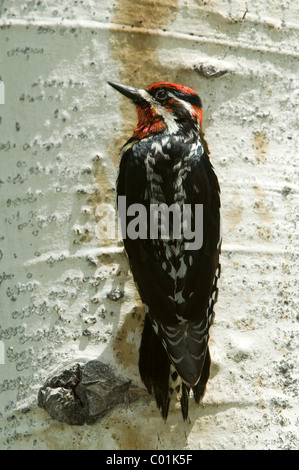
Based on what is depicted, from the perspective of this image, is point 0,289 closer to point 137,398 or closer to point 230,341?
point 137,398

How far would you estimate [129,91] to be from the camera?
2.72 metres

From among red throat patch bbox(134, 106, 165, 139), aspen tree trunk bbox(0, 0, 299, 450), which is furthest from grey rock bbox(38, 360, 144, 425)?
red throat patch bbox(134, 106, 165, 139)

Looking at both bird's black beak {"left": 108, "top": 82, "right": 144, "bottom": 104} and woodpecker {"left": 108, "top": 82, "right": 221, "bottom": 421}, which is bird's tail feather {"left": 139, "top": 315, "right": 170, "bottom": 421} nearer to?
woodpecker {"left": 108, "top": 82, "right": 221, "bottom": 421}

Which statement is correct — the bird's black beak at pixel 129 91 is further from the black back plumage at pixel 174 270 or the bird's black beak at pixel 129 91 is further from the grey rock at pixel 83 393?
the grey rock at pixel 83 393

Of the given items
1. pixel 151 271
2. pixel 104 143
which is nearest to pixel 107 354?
pixel 151 271

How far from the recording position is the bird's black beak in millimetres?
2684

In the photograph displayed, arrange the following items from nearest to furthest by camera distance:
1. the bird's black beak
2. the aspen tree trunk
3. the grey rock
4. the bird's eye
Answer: the grey rock
the aspen tree trunk
the bird's black beak
the bird's eye

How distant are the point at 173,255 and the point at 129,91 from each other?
25.4 inches

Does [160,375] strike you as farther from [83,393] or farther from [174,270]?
[174,270]

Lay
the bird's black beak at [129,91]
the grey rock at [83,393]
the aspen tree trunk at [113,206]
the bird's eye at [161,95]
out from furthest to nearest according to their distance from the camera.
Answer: the bird's eye at [161,95] → the bird's black beak at [129,91] → the aspen tree trunk at [113,206] → the grey rock at [83,393]

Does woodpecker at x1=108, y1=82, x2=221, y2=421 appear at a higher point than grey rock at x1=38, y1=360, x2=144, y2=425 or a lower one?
higher

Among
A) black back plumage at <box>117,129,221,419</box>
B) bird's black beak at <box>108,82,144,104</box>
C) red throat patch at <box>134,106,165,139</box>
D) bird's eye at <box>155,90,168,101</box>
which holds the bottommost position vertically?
black back plumage at <box>117,129,221,419</box>

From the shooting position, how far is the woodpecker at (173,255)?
101 inches

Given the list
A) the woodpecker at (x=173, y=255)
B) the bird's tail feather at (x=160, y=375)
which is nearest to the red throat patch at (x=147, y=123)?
the woodpecker at (x=173, y=255)
